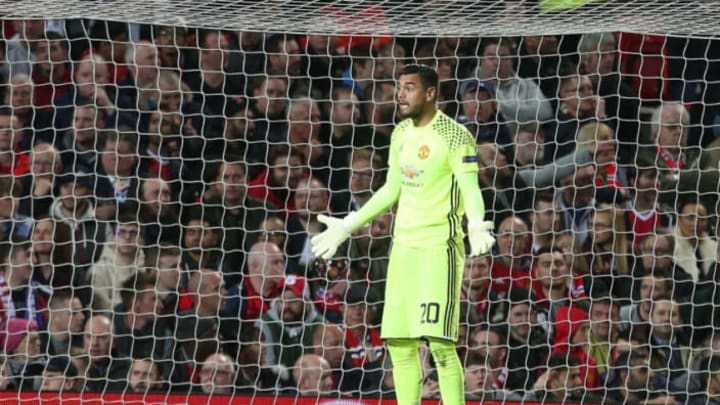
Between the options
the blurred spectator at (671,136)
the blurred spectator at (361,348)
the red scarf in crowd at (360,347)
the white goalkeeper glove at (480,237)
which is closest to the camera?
the white goalkeeper glove at (480,237)

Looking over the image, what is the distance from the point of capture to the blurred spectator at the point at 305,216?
26.1 ft

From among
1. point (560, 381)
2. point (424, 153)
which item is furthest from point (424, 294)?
point (560, 381)

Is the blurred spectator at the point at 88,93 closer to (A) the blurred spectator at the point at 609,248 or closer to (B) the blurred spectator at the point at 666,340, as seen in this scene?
(A) the blurred spectator at the point at 609,248

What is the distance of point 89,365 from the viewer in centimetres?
759

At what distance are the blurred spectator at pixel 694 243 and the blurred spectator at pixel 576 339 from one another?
0.64 metres

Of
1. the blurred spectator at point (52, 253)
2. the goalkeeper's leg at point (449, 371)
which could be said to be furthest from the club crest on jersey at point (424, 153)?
the blurred spectator at point (52, 253)

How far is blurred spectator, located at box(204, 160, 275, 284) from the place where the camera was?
26.1ft

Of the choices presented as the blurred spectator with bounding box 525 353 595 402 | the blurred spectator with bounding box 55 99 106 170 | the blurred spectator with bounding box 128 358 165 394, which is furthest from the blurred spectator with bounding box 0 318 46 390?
the blurred spectator with bounding box 525 353 595 402

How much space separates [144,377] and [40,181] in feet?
4.26

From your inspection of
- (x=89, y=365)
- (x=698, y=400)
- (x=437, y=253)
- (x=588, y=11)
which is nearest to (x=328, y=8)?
(x=588, y=11)

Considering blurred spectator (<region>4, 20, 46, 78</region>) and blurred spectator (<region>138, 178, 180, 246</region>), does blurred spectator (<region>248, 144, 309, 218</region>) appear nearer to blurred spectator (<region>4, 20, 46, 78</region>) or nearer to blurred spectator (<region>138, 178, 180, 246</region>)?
blurred spectator (<region>138, 178, 180, 246</region>)

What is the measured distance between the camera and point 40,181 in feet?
26.2

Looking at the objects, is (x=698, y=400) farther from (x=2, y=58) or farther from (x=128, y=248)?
(x=2, y=58)

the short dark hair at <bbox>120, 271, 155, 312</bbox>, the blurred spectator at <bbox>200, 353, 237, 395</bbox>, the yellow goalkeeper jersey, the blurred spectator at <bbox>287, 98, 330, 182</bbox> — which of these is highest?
the yellow goalkeeper jersey
